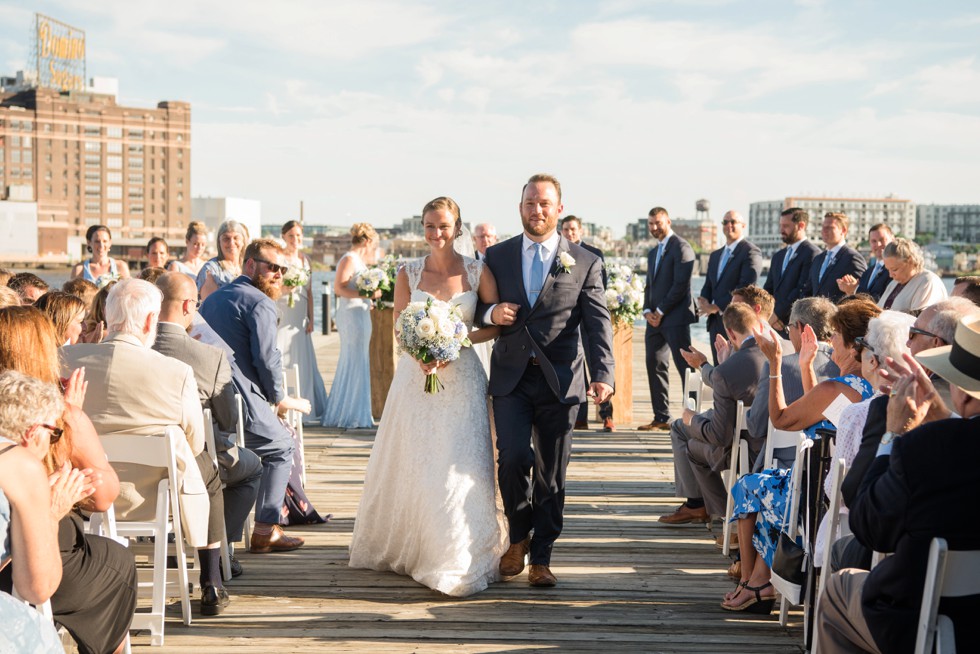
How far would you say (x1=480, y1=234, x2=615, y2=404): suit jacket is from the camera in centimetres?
523

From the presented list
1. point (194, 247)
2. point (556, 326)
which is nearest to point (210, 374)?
point (556, 326)

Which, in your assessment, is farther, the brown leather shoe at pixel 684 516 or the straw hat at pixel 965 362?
the brown leather shoe at pixel 684 516

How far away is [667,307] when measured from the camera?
388 inches

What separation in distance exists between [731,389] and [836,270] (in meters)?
4.44

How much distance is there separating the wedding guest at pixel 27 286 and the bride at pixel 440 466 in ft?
8.99

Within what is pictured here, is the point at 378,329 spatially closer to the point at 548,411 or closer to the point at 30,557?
the point at 548,411

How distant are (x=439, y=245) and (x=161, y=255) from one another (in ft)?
17.9

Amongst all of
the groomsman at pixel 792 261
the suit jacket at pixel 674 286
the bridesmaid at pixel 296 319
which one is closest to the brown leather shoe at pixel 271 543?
the bridesmaid at pixel 296 319

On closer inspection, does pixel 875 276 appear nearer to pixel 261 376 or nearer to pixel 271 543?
pixel 261 376

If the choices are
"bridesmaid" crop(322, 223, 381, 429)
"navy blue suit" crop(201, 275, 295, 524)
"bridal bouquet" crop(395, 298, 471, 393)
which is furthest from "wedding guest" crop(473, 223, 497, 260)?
"bridal bouquet" crop(395, 298, 471, 393)

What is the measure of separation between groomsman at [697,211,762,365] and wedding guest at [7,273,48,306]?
19.6 feet

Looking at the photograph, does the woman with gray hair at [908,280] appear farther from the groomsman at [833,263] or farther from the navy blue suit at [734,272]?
the navy blue suit at [734,272]

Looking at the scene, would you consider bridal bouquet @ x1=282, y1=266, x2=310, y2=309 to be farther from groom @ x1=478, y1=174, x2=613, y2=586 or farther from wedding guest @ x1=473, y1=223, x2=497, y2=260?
groom @ x1=478, y1=174, x2=613, y2=586

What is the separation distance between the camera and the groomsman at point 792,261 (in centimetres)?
999
